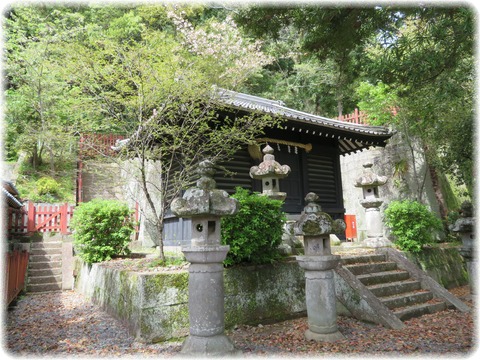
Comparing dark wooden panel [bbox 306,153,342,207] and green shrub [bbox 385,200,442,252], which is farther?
dark wooden panel [bbox 306,153,342,207]

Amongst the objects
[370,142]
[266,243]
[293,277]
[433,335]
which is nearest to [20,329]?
[266,243]

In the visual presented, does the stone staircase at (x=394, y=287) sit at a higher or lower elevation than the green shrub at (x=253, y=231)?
lower

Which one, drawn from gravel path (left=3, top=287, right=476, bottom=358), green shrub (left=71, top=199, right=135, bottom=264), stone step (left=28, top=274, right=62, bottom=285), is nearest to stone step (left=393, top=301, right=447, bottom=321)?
gravel path (left=3, top=287, right=476, bottom=358)

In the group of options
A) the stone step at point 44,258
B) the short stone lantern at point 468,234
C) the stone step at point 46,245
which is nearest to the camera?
the short stone lantern at point 468,234

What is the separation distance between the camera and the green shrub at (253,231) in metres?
5.73

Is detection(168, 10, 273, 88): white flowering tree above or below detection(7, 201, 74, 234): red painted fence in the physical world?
above

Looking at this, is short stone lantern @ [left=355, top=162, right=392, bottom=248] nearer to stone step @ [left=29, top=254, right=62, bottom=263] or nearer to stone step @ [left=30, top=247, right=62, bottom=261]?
stone step @ [left=29, top=254, right=62, bottom=263]

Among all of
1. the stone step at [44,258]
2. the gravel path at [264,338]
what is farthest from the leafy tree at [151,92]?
the stone step at [44,258]

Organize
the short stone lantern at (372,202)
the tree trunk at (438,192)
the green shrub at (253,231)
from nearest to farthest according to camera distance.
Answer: the green shrub at (253,231)
the short stone lantern at (372,202)
the tree trunk at (438,192)

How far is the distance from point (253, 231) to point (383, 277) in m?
3.69

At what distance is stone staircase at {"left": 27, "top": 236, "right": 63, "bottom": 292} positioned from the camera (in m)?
9.88

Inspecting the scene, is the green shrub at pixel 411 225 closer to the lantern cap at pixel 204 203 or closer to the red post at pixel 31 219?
the lantern cap at pixel 204 203

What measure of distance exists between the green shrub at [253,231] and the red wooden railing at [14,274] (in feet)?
16.1

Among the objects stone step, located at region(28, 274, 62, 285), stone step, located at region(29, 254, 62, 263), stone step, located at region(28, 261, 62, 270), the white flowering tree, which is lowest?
stone step, located at region(28, 274, 62, 285)
